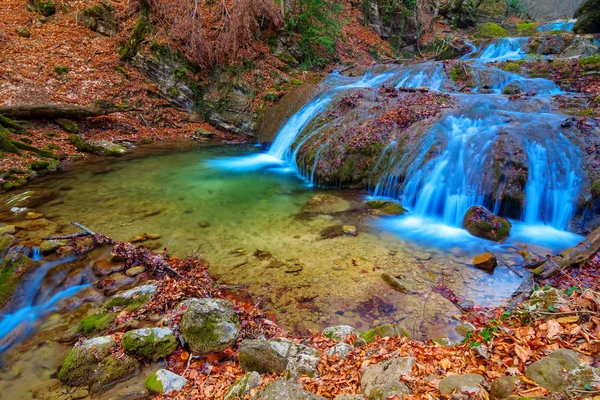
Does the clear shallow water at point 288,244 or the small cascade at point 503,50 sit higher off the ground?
the small cascade at point 503,50

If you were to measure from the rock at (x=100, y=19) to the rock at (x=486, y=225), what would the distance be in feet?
60.2

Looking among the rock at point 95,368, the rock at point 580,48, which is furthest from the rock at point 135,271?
the rock at point 580,48

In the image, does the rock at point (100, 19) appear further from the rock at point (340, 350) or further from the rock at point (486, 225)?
the rock at point (340, 350)

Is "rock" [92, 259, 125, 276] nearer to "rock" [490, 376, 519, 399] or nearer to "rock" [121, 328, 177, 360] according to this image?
"rock" [121, 328, 177, 360]

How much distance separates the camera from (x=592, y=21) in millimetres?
14109

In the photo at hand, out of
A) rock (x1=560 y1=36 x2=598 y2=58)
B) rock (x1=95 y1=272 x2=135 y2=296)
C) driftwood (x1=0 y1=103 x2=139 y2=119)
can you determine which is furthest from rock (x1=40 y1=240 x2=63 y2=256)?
rock (x1=560 y1=36 x2=598 y2=58)

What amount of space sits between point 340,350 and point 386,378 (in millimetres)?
782

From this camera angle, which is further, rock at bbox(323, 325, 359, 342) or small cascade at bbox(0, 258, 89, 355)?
small cascade at bbox(0, 258, 89, 355)

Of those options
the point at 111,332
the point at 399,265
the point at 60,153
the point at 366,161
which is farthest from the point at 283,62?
the point at 111,332

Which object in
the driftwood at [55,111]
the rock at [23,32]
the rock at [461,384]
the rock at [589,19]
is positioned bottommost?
the rock at [461,384]

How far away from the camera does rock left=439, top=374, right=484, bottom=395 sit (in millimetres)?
1854

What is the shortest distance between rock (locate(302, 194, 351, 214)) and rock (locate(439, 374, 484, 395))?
5237 millimetres

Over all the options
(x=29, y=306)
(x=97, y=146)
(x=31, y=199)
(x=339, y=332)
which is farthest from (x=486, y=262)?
(x=97, y=146)

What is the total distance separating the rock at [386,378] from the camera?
2039 millimetres
